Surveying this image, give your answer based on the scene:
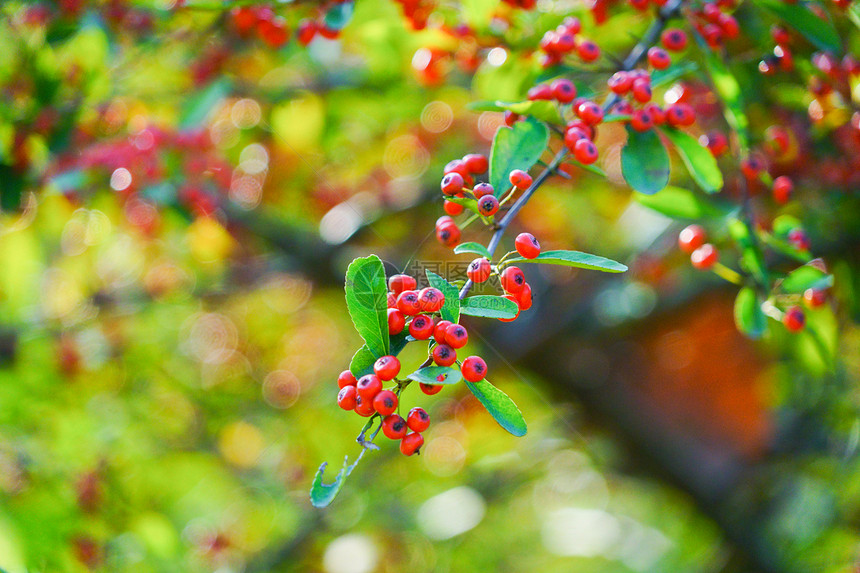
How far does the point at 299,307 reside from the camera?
4461 mm

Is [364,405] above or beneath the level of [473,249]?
beneath

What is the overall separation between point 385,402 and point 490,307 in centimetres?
19

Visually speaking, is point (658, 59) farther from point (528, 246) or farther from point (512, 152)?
point (528, 246)

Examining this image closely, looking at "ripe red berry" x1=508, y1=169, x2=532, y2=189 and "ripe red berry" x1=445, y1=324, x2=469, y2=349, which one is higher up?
"ripe red berry" x1=508, y1=169, x2=532, y2=189

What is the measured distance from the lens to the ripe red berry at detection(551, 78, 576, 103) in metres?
1.18

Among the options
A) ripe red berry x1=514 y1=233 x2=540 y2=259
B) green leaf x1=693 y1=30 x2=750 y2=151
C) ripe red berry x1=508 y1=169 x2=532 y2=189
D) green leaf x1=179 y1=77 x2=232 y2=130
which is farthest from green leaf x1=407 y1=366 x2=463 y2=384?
green leaf x1=179 y1=77 x2=232 y2=130

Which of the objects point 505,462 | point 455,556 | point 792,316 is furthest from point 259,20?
point 455,556

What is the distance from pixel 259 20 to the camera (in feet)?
5.70

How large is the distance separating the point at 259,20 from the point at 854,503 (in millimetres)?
3061

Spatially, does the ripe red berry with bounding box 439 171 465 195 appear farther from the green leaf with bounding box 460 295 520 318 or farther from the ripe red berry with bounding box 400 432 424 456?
the ripe red berry with bounding box 400 432 424 456

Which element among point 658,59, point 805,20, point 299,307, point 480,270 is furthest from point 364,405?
point 299,307

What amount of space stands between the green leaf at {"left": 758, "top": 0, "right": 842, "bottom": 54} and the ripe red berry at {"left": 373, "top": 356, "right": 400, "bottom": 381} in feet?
3.43

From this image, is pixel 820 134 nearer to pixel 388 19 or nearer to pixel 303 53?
pixel 388 19

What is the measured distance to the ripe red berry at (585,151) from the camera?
42.2 inches
